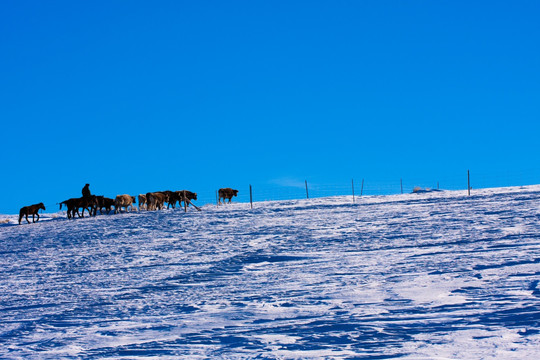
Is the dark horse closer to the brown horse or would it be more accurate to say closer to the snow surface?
the brown horse

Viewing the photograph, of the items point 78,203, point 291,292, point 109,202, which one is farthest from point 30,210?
point 291,292

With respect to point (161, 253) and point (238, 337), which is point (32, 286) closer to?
point (161, 253)

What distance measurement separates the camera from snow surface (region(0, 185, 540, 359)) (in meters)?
6.00

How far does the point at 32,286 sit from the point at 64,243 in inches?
291

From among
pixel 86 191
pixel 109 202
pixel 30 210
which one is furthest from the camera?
pixel 109 202

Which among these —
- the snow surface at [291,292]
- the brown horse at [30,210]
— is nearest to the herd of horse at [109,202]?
the brown horse at [30,210]

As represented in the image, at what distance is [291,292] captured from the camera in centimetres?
888

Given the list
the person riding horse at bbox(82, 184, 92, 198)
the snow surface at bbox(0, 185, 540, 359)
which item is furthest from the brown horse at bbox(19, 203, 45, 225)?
the snow surface at bbox(0, 185, 540, 359)

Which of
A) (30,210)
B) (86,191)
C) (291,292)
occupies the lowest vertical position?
(291,292)

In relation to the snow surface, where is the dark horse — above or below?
above

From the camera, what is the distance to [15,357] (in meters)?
6.27

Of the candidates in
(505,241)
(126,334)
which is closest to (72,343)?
(126,334)

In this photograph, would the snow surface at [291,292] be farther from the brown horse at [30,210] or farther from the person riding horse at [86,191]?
the person riding horse at [86,191]

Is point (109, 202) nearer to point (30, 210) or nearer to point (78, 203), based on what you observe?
point (78, 203)
